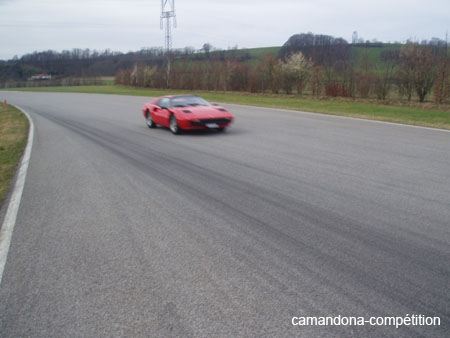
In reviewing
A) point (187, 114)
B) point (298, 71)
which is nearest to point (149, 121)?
point (187, 114)

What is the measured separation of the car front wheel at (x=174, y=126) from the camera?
1263 cm

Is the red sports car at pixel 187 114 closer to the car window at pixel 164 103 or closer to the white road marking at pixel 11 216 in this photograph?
the car window at pixel 164 103

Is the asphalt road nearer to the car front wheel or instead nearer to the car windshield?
the car front wheel

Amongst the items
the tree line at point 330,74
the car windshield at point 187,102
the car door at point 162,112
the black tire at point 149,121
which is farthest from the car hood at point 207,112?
the tree line at point 330,74

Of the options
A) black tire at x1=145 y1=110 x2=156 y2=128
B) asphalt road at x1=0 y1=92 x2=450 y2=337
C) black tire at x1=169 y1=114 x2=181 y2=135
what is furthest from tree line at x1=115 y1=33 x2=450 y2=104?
asphalt road at x1=0 y1=92 x2=450 y2=337

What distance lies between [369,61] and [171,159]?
2318 cm

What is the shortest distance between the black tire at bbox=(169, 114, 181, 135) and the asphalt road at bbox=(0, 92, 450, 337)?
4107 millimetres

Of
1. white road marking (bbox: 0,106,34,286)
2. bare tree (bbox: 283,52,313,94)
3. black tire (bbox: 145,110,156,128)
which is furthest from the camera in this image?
bare tree (bbox: 283,52,313,94)

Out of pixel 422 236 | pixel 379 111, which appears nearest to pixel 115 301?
pixel 422 236

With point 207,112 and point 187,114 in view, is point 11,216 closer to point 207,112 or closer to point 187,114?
point 187,114

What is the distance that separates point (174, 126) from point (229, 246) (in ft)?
29.8

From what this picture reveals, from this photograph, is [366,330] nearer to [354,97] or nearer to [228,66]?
[354,97]

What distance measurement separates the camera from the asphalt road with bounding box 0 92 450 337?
9.73 feet

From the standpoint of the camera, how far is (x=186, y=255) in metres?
4.00
